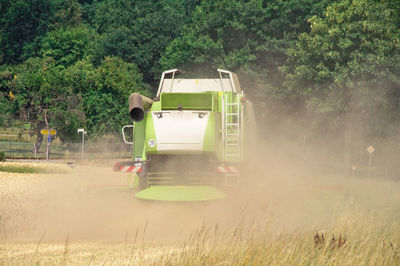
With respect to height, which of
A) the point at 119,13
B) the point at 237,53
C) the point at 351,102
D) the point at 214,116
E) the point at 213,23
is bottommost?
the point at 214,116

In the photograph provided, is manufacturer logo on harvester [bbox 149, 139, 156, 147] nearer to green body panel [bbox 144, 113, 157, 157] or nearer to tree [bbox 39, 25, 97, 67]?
green body panel [bbox 144, 113, 157, 157]

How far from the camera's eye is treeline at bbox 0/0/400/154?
42594 mm

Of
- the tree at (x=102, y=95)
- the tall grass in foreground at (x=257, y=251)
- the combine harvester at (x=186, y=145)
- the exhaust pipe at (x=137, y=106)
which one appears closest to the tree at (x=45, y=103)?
the tree at (x=102, y=95)

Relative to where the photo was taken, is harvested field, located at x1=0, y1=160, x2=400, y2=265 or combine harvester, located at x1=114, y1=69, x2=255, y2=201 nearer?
harvested field, located at x1=0, y1=160, x2=400, y2=265

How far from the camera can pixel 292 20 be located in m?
59.5

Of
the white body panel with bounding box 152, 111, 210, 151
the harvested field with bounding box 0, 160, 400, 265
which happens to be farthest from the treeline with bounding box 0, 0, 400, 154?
the white body panel with bounding box 152, 111, 210, 151

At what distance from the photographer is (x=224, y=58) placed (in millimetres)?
58781

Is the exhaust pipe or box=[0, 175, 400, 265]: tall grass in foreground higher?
the exhaust pipe

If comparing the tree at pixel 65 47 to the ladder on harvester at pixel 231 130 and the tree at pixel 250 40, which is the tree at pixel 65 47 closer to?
the tree at pixel 250 40

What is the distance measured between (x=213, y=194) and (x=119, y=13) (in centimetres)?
7376

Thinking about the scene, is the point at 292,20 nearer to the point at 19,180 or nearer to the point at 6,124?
the point at 6,124

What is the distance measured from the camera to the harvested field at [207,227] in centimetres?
835

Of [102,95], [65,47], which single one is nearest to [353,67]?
[102,95]

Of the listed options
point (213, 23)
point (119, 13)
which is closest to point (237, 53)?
point (213, 23)
